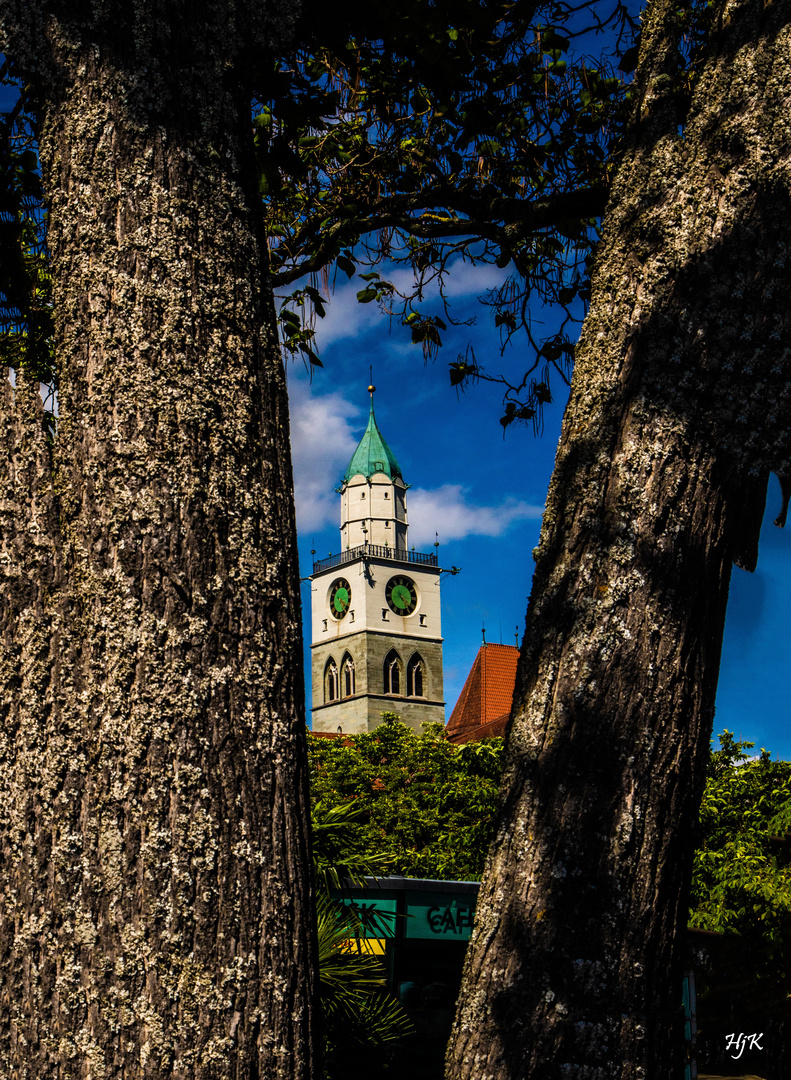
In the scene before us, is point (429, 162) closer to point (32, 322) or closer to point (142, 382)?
point (32, 322)

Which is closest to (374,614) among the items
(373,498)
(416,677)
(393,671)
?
(393,671)

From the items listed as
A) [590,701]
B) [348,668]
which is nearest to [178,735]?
[590,701]

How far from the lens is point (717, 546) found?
188cm

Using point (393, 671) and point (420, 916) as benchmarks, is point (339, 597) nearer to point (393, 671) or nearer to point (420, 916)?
point (393, 671)

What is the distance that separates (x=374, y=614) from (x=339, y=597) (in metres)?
4.45

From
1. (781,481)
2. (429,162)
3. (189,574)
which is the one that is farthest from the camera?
(429,162)

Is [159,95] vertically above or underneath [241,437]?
above

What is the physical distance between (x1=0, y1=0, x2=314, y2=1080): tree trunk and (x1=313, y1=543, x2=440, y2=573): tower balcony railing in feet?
247

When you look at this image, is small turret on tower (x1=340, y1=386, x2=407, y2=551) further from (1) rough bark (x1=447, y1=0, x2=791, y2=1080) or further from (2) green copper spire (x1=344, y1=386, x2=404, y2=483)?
(1) rough bark (x1=447, y1=0, x2=791, y2=1080)

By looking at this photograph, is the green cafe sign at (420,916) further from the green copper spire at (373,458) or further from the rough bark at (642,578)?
the green copper spire at (373,458)

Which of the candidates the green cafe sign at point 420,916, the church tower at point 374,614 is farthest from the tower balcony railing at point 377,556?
the green cafe sign at point 420,916

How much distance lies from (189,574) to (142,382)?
0.37 metres

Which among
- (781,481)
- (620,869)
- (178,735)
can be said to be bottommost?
(620,869)

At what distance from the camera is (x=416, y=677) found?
255 ft
